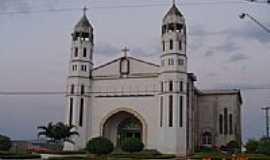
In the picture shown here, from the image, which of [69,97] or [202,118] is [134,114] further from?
[202,118]

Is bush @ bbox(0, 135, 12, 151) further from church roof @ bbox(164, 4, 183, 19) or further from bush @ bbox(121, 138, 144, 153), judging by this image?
church roof @ bbox(164, 4, 183, 19)

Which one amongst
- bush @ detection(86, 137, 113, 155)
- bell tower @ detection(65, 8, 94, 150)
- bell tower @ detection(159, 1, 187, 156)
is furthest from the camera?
bell tower @ detection(65, 8, 94, 150)

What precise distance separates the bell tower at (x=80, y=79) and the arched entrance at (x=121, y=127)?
3.41 metres

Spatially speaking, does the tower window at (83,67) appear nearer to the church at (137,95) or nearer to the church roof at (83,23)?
the church at (137,95)

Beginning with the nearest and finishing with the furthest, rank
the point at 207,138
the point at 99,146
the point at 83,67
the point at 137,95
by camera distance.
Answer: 1. the point at 99,146
2. the point at 137,95
3. the point at 83,67
4. the point at 207,138

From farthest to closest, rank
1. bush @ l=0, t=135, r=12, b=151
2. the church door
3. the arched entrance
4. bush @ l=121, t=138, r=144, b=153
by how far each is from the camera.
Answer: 1. the church door
2. the arched entrance
3. bush @ l=121, t=138, r=144, b=153
4. bush @ l=0, t=135, r=12, b=151

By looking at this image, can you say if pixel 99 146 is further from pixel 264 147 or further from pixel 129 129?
pixel 129 129

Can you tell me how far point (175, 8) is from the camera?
58406 millimetres

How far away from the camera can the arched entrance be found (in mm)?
59600

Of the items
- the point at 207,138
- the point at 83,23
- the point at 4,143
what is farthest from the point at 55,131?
→ the point at 207,138

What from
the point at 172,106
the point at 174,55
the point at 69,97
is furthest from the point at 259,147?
the point at 69,97

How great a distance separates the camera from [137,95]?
188 ft

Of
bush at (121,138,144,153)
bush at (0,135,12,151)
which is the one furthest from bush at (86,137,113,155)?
bush at (0,135,12,151)

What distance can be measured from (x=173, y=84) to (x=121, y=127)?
11475mm
